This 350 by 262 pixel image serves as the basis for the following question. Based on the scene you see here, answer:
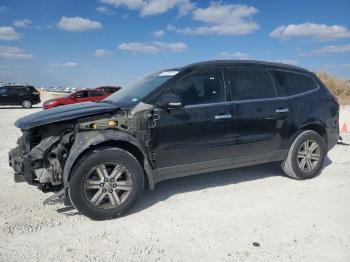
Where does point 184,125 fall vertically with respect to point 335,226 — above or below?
above

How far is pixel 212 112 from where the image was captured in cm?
483

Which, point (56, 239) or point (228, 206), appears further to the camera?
point (228, 206)

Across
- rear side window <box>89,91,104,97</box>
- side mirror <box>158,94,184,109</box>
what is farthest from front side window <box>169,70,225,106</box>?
rear side window <box>89,91,104,97</box>

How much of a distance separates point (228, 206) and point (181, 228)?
90 centimetres

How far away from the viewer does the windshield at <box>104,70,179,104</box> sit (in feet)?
15.5

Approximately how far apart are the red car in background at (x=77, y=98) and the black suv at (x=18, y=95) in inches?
193

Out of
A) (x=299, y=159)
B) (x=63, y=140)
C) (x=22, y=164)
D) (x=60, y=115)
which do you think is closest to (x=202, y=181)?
(x=299, y=159)

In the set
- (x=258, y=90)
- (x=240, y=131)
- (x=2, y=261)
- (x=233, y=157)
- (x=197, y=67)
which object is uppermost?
(x=197, y=67)

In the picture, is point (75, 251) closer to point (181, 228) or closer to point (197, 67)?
point (181, 228)

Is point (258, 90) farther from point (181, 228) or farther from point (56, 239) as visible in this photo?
point (56, 239)

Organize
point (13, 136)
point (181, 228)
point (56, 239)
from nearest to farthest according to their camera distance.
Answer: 1. point (56, 239)
2. point (181, 228)
3. point (13, 136)

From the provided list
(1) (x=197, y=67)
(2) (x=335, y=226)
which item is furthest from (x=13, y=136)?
(2) (x=335, y=226)

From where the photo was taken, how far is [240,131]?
5.11 metres

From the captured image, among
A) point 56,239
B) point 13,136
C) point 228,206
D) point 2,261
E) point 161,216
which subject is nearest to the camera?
point 2,261
